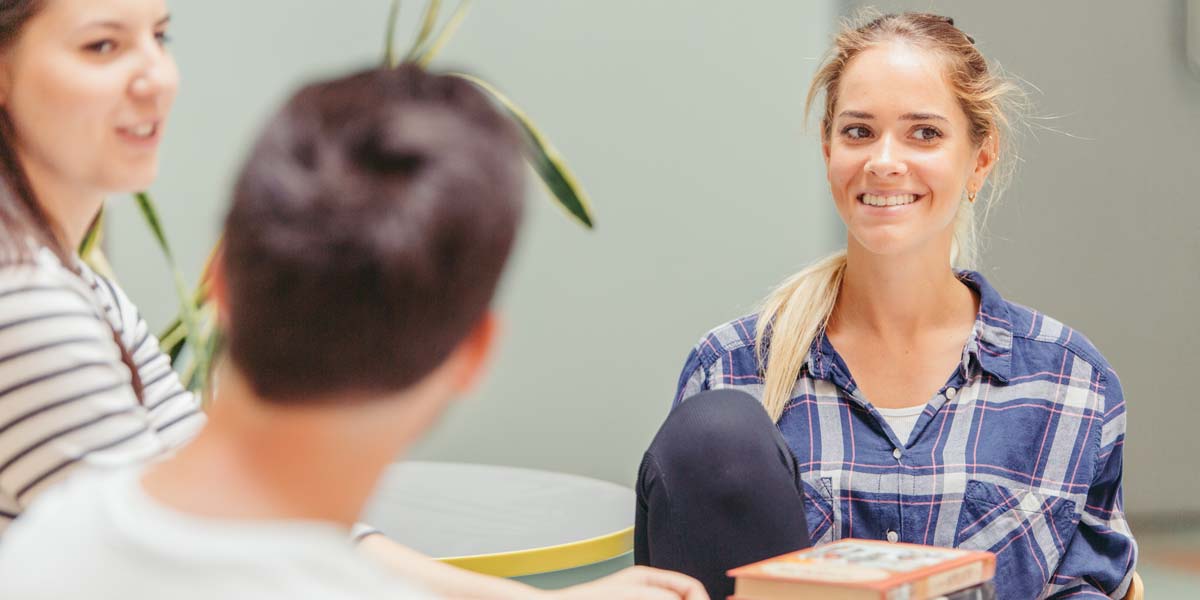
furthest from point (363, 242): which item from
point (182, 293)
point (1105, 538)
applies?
point (182, 293)

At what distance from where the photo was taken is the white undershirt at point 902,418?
1.59 meters

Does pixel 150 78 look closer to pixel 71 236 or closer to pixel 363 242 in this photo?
pixel 71 236

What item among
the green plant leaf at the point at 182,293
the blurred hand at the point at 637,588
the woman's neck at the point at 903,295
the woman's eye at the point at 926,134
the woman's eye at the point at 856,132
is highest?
the woman's eye at the point at 926,134

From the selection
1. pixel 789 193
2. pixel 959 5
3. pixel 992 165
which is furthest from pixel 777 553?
pixel 959 5

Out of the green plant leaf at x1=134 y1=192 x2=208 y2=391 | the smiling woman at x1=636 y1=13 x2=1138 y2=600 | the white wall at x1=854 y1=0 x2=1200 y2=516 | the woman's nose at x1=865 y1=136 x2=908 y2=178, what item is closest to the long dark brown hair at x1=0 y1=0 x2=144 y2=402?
the smiling woman at x1=636 y1=13 x2=1138 y2=600

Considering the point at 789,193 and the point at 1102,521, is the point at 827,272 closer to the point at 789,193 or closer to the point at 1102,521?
the point at 1102,521

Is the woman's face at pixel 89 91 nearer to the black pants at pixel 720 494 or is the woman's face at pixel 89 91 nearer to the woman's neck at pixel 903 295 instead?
the black pants at pixel 720 494

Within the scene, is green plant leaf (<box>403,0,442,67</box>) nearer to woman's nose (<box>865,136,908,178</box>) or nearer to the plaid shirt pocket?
woman's nose (<box>865,136,908,178</box>)

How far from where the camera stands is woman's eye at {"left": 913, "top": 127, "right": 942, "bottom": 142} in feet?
5.45

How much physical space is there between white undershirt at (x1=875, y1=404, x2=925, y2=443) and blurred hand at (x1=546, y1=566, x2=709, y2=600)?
68 centimetres

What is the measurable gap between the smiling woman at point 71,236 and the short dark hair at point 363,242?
0.32 metres

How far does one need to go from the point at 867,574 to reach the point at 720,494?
0.32m

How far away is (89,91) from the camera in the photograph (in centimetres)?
102

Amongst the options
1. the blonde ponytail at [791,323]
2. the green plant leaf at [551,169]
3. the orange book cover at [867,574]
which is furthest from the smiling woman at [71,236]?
the green plant leaf at [551,169]
